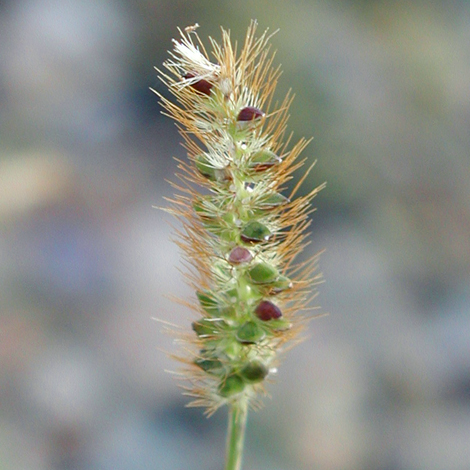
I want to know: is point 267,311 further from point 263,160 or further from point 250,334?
point 263,160

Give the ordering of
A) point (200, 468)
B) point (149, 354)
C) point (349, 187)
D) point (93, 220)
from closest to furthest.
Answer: point (200, 468) < point (149, 354) < point (93, 220) < point (349, 187)

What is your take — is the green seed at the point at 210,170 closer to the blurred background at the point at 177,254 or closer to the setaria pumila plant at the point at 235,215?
the setaria pumila plant at the point at 235,215

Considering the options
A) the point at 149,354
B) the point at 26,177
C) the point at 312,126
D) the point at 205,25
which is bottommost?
the point at 149,354

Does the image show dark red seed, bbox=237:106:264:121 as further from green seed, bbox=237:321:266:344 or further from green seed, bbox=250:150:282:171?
green seed, bbox=237:321:266:344

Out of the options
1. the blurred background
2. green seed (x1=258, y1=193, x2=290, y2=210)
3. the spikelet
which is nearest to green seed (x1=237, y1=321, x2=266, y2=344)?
the spikelet

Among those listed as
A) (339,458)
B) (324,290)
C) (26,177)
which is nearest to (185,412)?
(339,458)

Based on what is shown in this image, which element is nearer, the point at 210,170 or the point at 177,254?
the point at 210,170

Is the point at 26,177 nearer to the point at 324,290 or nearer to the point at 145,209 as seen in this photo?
the point at 145,209

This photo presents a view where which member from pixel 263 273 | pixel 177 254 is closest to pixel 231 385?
pixel 263 273
